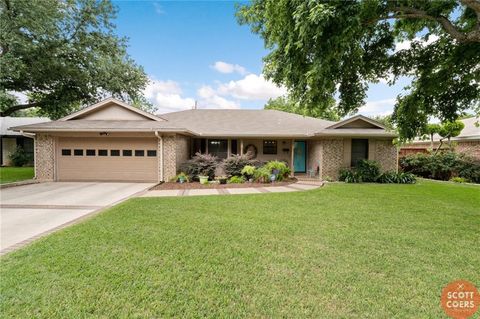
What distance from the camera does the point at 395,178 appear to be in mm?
12711

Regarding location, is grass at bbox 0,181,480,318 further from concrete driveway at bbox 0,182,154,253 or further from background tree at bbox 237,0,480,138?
background tree at bbox 237,0,480,138

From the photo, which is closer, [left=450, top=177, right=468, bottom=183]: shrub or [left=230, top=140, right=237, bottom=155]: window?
[left=450, top=177, right=468, bottom=183]: shrub

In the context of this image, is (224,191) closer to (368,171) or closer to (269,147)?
(269,147)

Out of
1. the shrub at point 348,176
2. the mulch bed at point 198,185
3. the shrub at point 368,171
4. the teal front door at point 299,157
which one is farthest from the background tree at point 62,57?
the shrub at point 368,171

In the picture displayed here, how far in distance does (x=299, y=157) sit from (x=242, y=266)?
13.1 meters

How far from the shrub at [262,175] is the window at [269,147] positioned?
3.78 m

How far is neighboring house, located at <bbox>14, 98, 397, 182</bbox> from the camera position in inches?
470

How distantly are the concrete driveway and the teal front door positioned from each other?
989 centimetres

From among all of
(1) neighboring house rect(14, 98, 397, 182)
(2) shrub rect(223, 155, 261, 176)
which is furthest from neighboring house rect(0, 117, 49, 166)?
(2) shrub rect(223, 155, 261, 176)

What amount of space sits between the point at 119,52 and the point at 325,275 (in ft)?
56.6

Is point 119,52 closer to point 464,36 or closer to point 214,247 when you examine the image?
point 214,247

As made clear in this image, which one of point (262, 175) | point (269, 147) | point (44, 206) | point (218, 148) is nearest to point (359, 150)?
point (269, 147)

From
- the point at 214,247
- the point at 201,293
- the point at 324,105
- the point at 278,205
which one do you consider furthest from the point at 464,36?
the point at 201,293

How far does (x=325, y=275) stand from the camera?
3311mm
